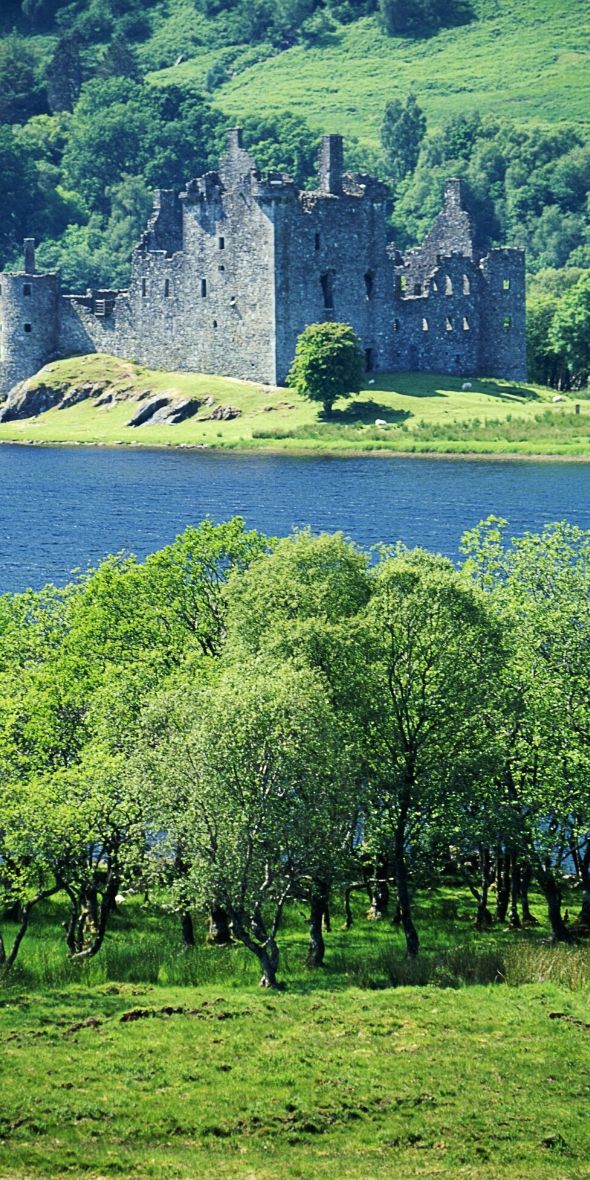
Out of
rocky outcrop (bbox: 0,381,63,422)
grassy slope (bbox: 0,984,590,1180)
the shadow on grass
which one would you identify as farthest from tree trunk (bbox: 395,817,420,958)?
rocky outcrop (bbox: 0,381,63,422)

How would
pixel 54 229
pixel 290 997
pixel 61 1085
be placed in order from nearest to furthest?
1. pixel 61 1085
2. pixel 290 997
3. pixel 54 229

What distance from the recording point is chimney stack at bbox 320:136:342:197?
11081 cm

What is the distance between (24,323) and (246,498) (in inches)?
1716

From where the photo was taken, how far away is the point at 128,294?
119750mm

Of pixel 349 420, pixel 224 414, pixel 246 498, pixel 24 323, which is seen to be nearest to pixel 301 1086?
pixel 246 498

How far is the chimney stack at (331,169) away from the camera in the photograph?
110812 millimetres

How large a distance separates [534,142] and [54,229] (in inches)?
1919

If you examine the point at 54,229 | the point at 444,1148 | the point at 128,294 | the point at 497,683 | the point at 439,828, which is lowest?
the point at 444,1148

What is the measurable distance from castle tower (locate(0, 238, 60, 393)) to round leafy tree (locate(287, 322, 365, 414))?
82.6ft

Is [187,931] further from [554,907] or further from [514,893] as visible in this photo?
[554,907]

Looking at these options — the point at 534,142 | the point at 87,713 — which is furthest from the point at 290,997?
the point at 534,142

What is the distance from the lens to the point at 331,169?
4390 inches

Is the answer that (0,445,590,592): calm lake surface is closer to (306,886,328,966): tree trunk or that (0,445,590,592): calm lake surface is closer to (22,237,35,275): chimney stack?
(22,237,35,275): chimney stack

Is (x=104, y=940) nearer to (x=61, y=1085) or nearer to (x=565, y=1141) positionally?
(x=61, y=1085)
